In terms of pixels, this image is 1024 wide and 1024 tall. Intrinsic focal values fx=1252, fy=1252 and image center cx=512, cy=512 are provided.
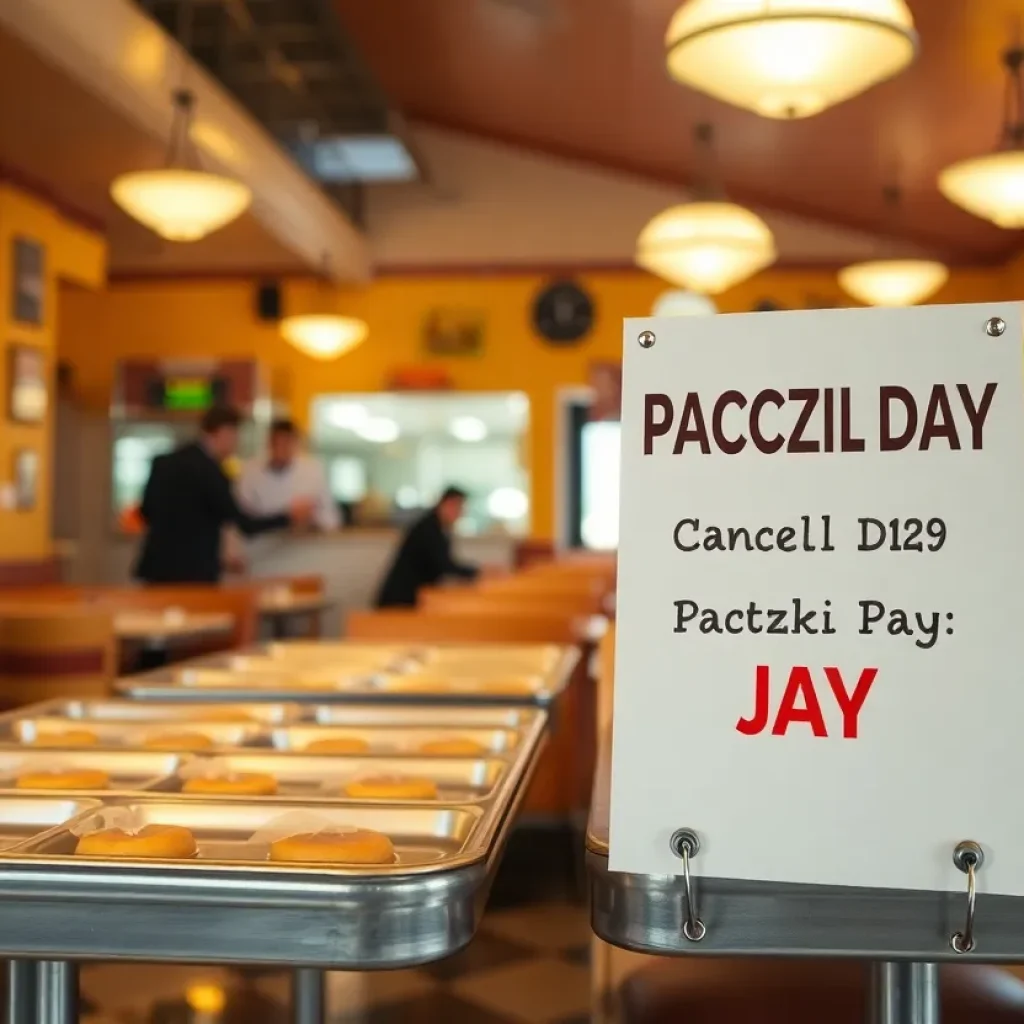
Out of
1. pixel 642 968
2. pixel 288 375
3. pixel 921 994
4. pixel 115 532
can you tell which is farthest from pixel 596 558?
pixel 921 994

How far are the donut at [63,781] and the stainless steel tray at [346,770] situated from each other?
8 centimetres

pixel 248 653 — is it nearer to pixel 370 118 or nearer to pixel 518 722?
pixel 518 722

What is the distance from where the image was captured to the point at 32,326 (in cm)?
701

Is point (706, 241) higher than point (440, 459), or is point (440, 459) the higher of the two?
point (706, 241)

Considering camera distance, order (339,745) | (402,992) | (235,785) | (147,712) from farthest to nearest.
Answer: (402,992) → (147,712) → (339,745) → (235,785)

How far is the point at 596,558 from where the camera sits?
9.02m

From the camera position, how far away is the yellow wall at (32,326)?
22.1ft

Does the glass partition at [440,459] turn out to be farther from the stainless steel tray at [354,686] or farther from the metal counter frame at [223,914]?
the metal counter frame at [223,914]

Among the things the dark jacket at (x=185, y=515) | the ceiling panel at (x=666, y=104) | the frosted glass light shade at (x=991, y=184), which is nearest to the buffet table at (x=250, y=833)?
the frosted glass light shade at (x=991, y=184)

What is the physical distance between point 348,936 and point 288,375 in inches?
366

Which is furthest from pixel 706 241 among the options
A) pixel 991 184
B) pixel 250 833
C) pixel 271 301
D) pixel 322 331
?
pixel 271 301

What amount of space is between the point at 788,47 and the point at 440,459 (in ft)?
21.7

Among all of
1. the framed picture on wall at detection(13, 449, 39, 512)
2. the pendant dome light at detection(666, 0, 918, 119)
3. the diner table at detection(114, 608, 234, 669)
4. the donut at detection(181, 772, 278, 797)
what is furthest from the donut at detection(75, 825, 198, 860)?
the framed picture on wall at detection(13, 449, 39, 512)

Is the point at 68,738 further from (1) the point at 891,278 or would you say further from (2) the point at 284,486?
(2) the point at 284,486
